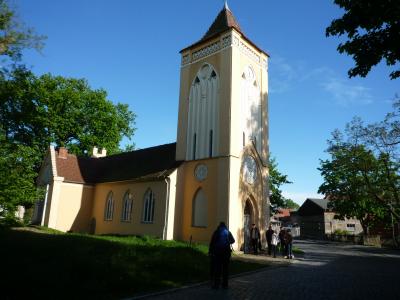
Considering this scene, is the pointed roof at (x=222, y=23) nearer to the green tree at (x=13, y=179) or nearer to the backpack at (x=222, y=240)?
the green tree at (x=13, y=179)

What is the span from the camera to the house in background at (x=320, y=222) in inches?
2421

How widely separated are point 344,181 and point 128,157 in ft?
76.5

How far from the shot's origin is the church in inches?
893

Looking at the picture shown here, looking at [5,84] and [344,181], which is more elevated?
[5,84]

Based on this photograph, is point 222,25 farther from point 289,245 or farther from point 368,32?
point 368,32

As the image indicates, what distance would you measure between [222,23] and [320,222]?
1838 inches

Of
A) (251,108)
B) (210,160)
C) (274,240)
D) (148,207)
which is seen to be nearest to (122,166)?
(148,207)

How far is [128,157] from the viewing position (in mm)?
34812

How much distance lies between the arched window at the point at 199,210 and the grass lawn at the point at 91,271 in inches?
331

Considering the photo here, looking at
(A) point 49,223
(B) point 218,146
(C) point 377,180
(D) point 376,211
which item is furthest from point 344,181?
(A) point 49,223

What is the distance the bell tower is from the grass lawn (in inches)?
318

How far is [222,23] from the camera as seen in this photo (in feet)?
88.8

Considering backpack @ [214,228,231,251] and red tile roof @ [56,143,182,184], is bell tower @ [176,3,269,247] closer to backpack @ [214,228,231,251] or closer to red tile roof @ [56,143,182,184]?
red tile roof @ [56,143,182,184]

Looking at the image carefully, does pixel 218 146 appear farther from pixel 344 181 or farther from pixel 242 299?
pixel 344 181
